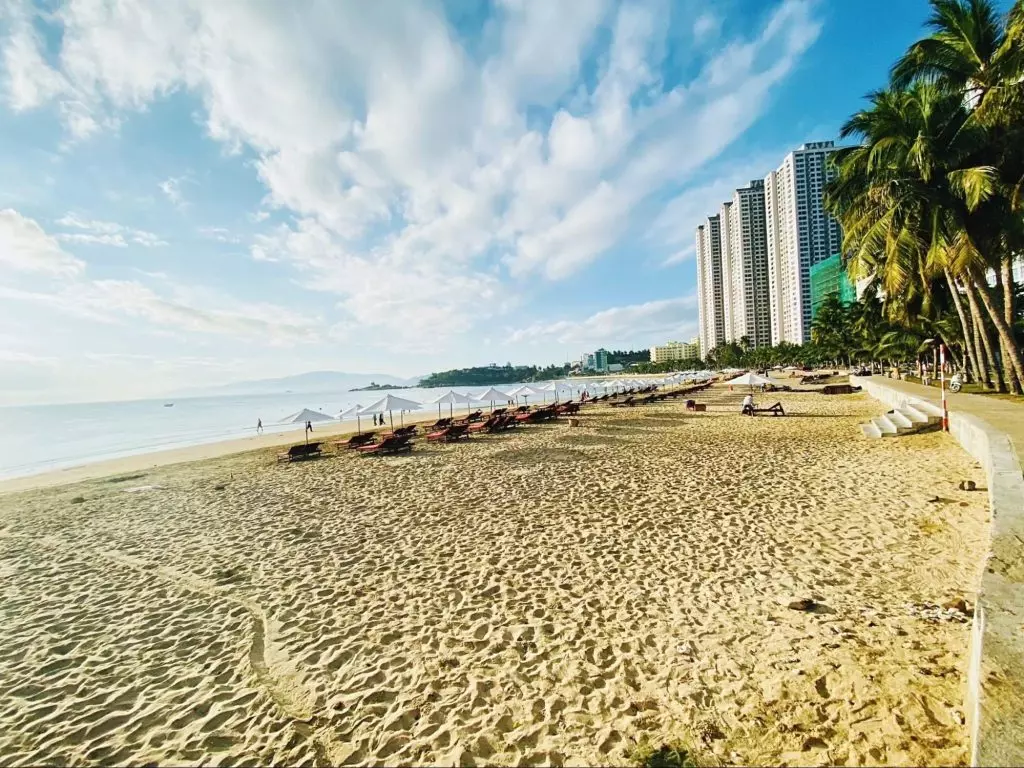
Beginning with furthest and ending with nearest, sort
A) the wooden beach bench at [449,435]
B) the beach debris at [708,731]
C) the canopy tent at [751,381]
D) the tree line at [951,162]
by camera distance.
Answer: the canopy tent at [751,381], the wooden beach bench at [449,435], the tree line at [951,162], the beach debris at [708,731]

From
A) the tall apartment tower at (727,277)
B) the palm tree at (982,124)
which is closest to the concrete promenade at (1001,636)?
the palm tree at (982,124)

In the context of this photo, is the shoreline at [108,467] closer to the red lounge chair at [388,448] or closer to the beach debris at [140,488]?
the beach debris at [140,488]

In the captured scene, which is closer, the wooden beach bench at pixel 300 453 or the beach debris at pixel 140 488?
the beach debris at pixel 140 488

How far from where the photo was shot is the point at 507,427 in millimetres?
21484

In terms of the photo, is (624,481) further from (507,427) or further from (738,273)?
(738,273)

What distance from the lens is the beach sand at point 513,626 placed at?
3090 millimetres

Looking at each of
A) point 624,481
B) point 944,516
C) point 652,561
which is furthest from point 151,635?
point 944,516

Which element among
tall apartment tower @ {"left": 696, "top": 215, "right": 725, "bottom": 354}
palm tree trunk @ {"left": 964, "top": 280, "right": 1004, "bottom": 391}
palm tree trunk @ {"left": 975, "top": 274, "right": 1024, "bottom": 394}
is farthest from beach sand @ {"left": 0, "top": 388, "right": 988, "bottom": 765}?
tall apartment tower @ {"left": 696, "top": 215, "right": 725, "bottom": 354}

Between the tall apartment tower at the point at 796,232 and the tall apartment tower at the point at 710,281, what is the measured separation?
Result: 792 inches

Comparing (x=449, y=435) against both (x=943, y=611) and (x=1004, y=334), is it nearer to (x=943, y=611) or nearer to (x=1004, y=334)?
(x=943, y=611)

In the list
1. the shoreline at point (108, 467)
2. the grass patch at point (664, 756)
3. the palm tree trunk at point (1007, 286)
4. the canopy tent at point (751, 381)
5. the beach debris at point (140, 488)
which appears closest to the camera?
the grass patch at point (664, 756)

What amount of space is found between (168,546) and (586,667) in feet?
25.0

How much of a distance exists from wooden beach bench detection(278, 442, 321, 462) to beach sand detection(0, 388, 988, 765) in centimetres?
698

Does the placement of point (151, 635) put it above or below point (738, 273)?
below
